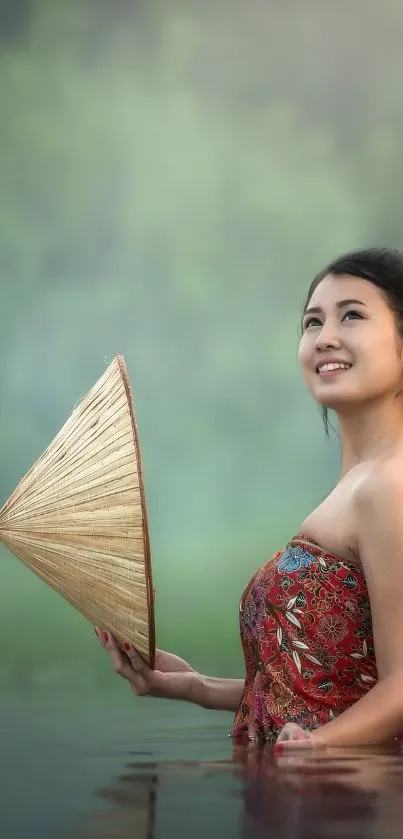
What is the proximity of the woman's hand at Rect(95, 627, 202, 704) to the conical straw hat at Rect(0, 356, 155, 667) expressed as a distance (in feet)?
0.12

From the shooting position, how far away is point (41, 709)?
2838 millimetres

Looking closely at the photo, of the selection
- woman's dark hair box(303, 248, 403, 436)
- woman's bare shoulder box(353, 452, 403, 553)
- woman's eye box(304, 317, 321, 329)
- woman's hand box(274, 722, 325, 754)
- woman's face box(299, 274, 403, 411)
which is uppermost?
woman's dark hair box(303, 248, 403, 436)

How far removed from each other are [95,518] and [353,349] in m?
0.44

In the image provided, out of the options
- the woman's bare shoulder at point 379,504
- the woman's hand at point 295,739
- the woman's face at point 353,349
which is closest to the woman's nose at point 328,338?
the woman's face at point 353,349

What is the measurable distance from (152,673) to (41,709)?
1253mm

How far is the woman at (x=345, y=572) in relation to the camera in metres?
1.33

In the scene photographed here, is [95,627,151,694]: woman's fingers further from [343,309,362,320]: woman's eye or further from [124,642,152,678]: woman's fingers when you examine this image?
[343,309,362,320]: woman's eye

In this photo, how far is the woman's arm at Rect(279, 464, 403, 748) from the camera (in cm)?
130

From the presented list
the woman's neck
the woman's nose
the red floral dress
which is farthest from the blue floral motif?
the woman's nose

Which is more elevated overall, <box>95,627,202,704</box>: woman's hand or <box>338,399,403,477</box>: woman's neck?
<box>338,399,403,477</box>: woman's neck

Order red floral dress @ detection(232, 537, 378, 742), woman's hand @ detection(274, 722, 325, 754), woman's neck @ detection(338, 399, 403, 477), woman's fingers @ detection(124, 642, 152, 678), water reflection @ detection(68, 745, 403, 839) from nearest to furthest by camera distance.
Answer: water reflection @ detection(68, 745, 403, 839) < woman's hand @ detection(274, 722, 325, 754) < red floral dress @ detection(232, 537, 378, 742) < woman's neck @ detection(338, 399, 403, 477) < woman's fingers @ detection(124, 642, 152, 678)

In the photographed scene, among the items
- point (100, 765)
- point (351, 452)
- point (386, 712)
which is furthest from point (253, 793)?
point (351, 452)

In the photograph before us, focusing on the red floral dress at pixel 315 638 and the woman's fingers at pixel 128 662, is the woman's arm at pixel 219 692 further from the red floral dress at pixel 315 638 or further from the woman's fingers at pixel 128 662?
the red floral dress at pixel 315 638

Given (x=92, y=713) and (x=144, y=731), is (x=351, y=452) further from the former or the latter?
(x=92, y=713)
